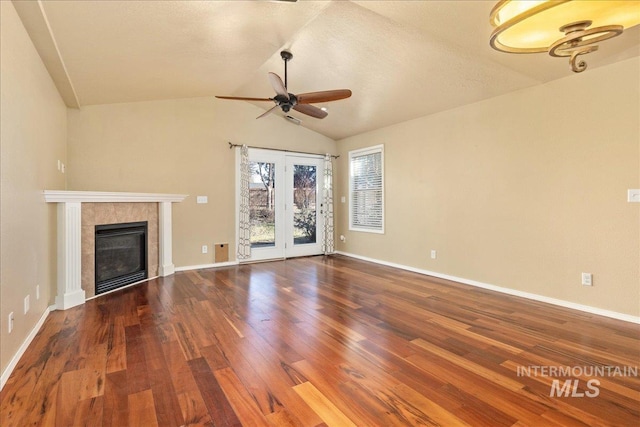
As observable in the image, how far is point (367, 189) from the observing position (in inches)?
244

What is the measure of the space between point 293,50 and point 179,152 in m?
2.70

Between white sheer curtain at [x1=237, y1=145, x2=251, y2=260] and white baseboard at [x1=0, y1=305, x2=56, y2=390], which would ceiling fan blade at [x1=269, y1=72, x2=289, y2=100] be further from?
white baseboard at [x1=0, y1=305, x2=56, y2=390]

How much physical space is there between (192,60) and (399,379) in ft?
12.8

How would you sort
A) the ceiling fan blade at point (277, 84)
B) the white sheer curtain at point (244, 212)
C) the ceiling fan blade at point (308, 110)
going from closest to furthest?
the ceiling fan blade at point (277, 84), the ceiling fan blade at point (308, 110), the white sheer curtain at point (244, 212)

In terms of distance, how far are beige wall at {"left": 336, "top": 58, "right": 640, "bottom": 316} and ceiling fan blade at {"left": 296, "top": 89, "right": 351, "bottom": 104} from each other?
208 cm

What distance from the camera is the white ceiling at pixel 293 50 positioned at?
2.50m

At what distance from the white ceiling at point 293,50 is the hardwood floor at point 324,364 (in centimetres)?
258

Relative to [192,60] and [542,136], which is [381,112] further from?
Answer: [192,60]

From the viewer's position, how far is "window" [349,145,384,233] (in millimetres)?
5891

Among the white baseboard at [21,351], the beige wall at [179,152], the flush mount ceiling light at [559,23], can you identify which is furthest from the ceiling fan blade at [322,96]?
the white baseboard at [21,351]

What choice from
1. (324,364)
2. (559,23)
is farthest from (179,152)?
(559,23)

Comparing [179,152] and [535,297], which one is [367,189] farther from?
[179,152]

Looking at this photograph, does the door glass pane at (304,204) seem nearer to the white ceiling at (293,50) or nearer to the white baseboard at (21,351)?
the white ceiling at (293,50)

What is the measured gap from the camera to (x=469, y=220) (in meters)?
4.35
